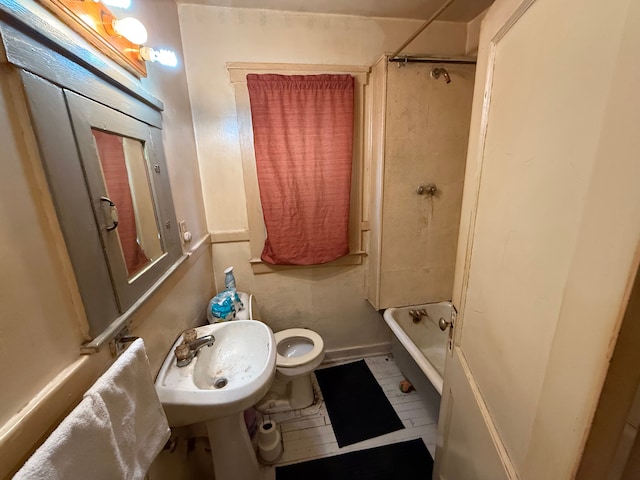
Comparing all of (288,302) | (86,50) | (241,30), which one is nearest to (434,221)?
(288,302)

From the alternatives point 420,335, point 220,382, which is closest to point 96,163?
point 220,382

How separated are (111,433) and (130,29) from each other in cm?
109

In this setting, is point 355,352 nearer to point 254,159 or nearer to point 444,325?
point 444,325

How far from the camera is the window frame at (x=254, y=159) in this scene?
1.53 metres

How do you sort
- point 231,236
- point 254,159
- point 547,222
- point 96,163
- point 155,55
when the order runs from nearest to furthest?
point 547,222 < point 96,163 < point 155,55 < point 254,159 < point 231,236

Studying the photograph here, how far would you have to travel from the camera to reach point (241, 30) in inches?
57.9

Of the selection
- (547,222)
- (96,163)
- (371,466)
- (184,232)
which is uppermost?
(96,163)

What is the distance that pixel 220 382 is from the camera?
3.58 feet

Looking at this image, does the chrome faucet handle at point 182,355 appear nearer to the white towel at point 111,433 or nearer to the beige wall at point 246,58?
the white towel at point 111,433

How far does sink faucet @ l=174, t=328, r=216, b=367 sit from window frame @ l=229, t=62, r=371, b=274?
767mm

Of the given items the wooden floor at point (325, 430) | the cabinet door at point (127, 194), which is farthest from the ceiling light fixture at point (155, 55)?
the wooden floor at point (325, 430)

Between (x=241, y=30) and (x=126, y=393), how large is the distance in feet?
5.93

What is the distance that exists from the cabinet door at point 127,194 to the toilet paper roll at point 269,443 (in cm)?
111

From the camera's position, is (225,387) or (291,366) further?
(291,366)
